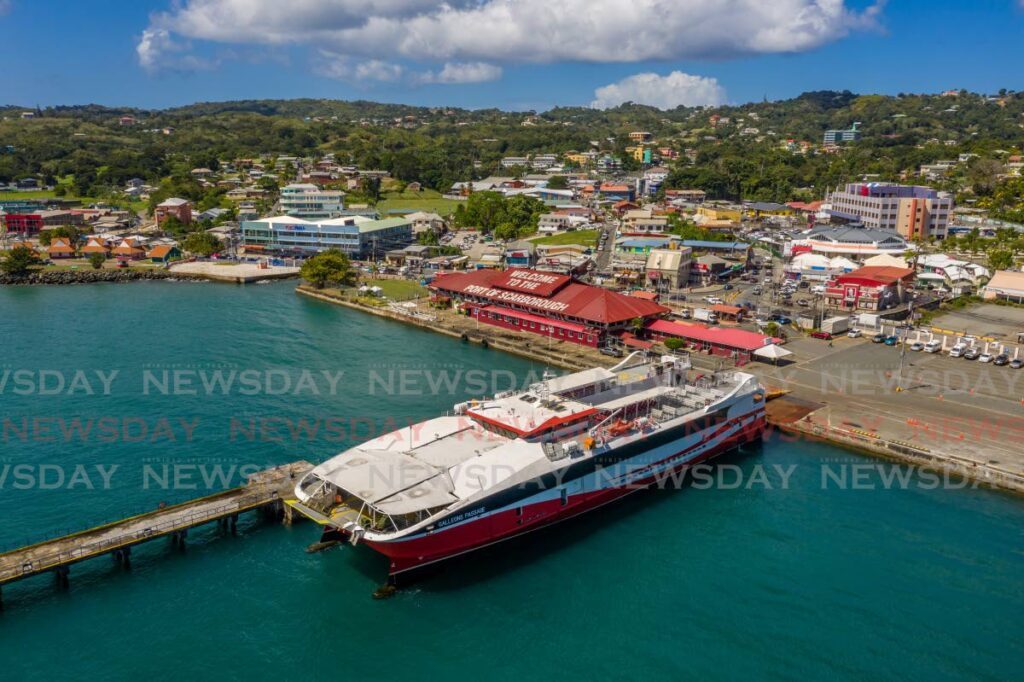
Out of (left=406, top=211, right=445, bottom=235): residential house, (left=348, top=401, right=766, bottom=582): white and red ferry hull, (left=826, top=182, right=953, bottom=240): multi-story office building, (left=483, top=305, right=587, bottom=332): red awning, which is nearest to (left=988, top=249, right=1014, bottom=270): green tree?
(left=826, top=182, right=953, bottom=240): multi-story office building

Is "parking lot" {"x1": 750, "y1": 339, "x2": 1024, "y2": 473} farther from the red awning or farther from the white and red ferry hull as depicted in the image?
the red awning

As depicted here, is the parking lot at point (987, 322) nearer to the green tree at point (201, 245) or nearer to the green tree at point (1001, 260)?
the green tree at point (1001, 260)

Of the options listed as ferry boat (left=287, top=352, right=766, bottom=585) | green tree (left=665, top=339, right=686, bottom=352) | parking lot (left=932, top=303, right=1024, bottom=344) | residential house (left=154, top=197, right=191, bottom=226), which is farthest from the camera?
residential house (left=154, top=197, right=191, bottom=226)

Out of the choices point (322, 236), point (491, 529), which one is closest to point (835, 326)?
point (491, 529)

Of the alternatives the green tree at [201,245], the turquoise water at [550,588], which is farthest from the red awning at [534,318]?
the green tree at [201,245]

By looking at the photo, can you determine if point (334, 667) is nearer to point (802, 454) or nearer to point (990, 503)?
point (802, 454)

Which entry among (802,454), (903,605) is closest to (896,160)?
(802,454)

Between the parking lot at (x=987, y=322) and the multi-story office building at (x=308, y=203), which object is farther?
the multi-story office building at (x=308, y=203)
